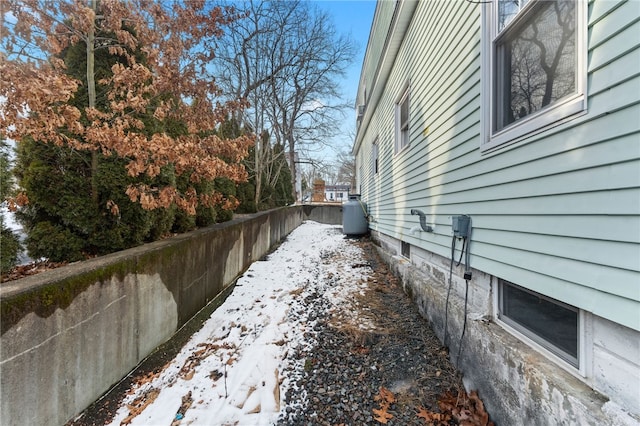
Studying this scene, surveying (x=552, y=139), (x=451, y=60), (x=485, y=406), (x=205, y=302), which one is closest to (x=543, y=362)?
(x=485, y=406)

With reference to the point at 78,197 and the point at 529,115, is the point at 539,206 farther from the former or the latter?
the point at 78,197

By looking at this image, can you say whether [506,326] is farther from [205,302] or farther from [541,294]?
[205,302]

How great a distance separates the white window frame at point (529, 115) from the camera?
5.10ft

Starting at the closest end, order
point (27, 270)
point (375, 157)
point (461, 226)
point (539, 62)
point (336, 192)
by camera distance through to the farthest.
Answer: point (539, 62)
point (27, 270)
point (461, 226)
point (375, 157)
point (336, 192)

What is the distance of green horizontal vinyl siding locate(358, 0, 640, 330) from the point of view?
1296 mm

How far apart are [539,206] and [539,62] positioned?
1022mm

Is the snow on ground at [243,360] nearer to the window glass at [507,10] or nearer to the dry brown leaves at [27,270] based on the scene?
the dry brown leaves at [27,270]

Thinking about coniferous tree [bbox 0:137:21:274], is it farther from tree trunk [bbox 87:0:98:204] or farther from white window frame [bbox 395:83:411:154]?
white window frame [bbox 395:83:411:154]

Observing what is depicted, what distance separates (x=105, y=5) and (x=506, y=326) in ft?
16.1

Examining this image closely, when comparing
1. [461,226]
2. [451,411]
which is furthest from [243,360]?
[461,226]

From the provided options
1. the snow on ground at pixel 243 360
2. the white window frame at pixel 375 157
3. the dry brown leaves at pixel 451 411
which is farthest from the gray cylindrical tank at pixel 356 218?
the dry brown leaves at pixel 451 411

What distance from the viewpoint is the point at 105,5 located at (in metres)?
3.18

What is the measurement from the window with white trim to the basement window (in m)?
3.70

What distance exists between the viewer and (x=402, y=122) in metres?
5.71
